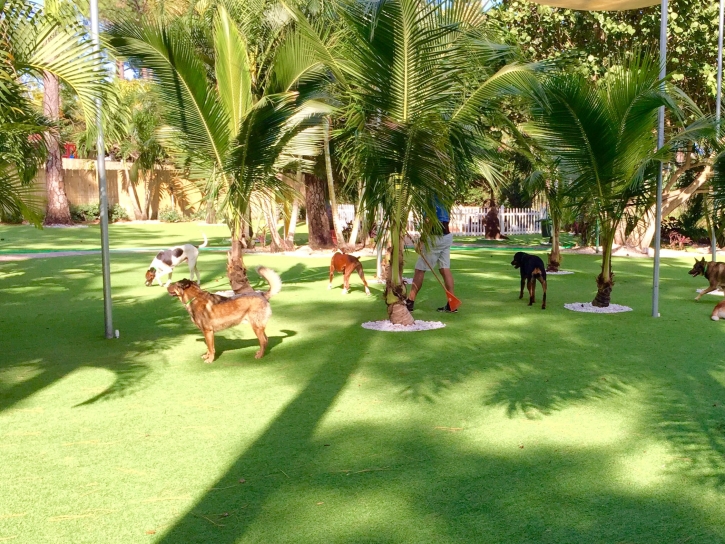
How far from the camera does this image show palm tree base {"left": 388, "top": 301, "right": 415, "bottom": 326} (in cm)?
877

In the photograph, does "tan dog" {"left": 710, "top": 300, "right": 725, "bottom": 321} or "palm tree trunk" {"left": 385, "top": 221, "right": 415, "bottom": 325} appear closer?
"palm tree trunk" {"left": 385, "top": 221, "right": 415, "bottom": 325}

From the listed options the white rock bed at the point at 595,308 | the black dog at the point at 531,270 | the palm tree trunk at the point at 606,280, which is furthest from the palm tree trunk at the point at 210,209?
the palm tree trunk at the point at 606,280

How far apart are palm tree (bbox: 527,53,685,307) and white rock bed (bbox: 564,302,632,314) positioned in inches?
41.6

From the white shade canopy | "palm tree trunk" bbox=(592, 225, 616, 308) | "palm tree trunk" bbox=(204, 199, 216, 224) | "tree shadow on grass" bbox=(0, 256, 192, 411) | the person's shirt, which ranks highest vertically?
the white shade canopy

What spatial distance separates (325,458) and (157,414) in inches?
62.4

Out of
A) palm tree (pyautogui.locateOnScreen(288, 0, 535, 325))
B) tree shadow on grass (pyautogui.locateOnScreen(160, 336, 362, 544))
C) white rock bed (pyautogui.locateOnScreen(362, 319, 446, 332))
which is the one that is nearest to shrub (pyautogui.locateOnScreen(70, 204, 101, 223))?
white rock bed (pyautogui.locateOnScreen(362, 319, 446, 332))

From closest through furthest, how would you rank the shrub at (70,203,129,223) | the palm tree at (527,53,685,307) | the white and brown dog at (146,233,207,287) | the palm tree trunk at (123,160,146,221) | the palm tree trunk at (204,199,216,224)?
the palm tree at (527,53,685,307), the palm tree trunk at (204,199,216,224), the white and brown dog at (146,233,207,287), the shrub at (70,203,129,223), the palm tree trunk at (123,160,146,221)

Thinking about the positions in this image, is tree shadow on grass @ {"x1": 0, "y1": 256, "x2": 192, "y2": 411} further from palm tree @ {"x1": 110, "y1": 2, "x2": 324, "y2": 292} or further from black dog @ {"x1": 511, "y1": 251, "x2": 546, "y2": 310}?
black dog @ {"x1": 511, "y1": 251, "x2": 546, "y2": 310}

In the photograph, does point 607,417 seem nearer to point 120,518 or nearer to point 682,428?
point 682,428

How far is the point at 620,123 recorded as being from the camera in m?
9.43

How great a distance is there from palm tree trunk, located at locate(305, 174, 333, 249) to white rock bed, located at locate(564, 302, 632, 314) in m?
11.4

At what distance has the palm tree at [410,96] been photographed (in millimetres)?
7676

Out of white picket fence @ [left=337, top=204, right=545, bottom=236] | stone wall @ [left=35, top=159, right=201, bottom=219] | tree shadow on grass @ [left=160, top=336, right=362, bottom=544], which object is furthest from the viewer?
stone wall @ [left=35, top=159, right=201, bottom=219]

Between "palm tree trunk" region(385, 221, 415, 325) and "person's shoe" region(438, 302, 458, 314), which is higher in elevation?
"palm tree trunk" region(385, 221, 415, 325)
